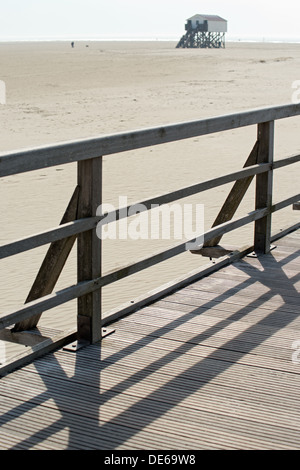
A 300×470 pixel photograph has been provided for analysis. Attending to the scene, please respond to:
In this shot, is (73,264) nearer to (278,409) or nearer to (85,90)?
(278,409)

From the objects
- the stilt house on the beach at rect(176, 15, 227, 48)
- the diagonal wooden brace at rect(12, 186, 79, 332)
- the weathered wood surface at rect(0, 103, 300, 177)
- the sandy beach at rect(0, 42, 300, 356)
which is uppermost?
the stilt house on the beach at rect(176, 15, 227, 48)

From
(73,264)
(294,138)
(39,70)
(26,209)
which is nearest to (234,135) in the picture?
(294,138)

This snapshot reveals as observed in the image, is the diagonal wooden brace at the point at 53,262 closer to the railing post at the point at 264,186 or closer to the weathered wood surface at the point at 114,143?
the weathered wood surface at the point at 114,143

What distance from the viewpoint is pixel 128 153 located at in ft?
46.5

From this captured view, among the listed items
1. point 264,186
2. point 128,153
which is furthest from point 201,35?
point 264,186

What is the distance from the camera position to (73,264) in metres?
7.90

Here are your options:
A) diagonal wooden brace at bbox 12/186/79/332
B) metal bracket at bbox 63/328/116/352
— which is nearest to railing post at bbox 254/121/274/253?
metal bracket at bbox 63/328/116/352

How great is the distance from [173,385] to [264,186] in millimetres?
2195

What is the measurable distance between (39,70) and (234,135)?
24.4m

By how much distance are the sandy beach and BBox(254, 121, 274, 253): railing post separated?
1661 millimetres

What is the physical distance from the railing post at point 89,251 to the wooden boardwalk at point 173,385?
10 cm

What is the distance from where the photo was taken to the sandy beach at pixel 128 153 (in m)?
7.82

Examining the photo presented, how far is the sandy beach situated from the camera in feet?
25.6

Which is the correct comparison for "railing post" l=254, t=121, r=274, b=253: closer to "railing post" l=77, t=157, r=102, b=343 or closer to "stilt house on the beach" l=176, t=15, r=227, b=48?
"railing post" l=77, t=157, r=102, b=343
